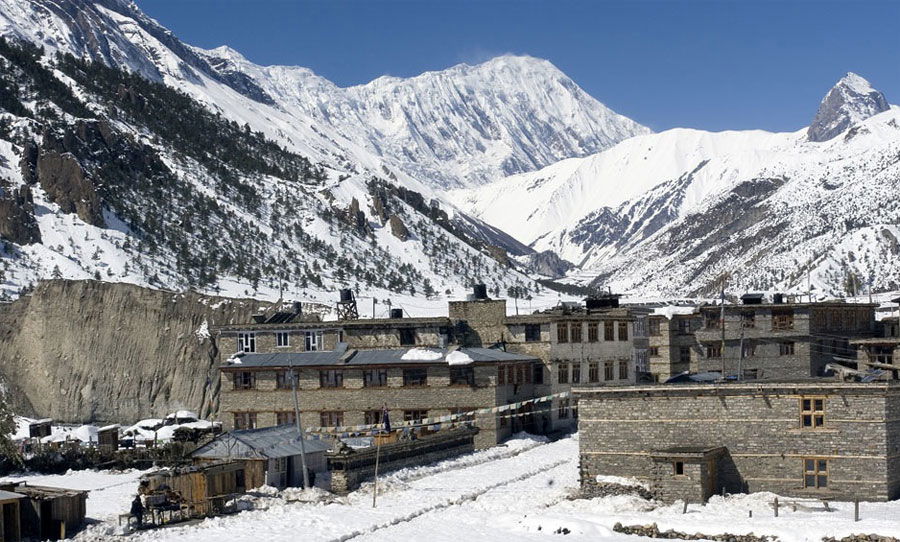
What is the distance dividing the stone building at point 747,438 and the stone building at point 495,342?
2225 centimetres

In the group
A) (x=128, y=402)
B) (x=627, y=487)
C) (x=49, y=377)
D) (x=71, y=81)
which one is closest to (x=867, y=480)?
(x=627, y=487)

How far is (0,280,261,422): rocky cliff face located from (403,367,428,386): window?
29.9 meters

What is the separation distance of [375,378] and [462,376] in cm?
527

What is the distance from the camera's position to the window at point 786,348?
84062 millimetres

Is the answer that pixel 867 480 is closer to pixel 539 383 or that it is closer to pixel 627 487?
A: pixel 627 487

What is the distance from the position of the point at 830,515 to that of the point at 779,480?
3.87m

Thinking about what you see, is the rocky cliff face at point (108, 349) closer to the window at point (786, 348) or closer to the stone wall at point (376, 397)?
the stone wall at point (376, 397)

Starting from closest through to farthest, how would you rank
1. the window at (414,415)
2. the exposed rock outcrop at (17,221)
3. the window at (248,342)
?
the window at (414,415) < the window at (248,342) < the exposed rock outcrop at (17,221)

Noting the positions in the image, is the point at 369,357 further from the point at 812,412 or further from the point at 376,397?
the point at 812,412

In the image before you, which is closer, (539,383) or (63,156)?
(539,383)

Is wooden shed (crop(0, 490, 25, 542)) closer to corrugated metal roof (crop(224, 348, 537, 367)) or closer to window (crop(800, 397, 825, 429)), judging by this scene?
corrugated metal roof (crop(224, 348, 537, 367))

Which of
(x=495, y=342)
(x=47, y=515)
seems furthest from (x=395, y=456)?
(x=495, y=342)

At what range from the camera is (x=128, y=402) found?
338ft

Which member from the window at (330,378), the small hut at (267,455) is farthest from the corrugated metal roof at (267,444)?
the window at (330,378)
